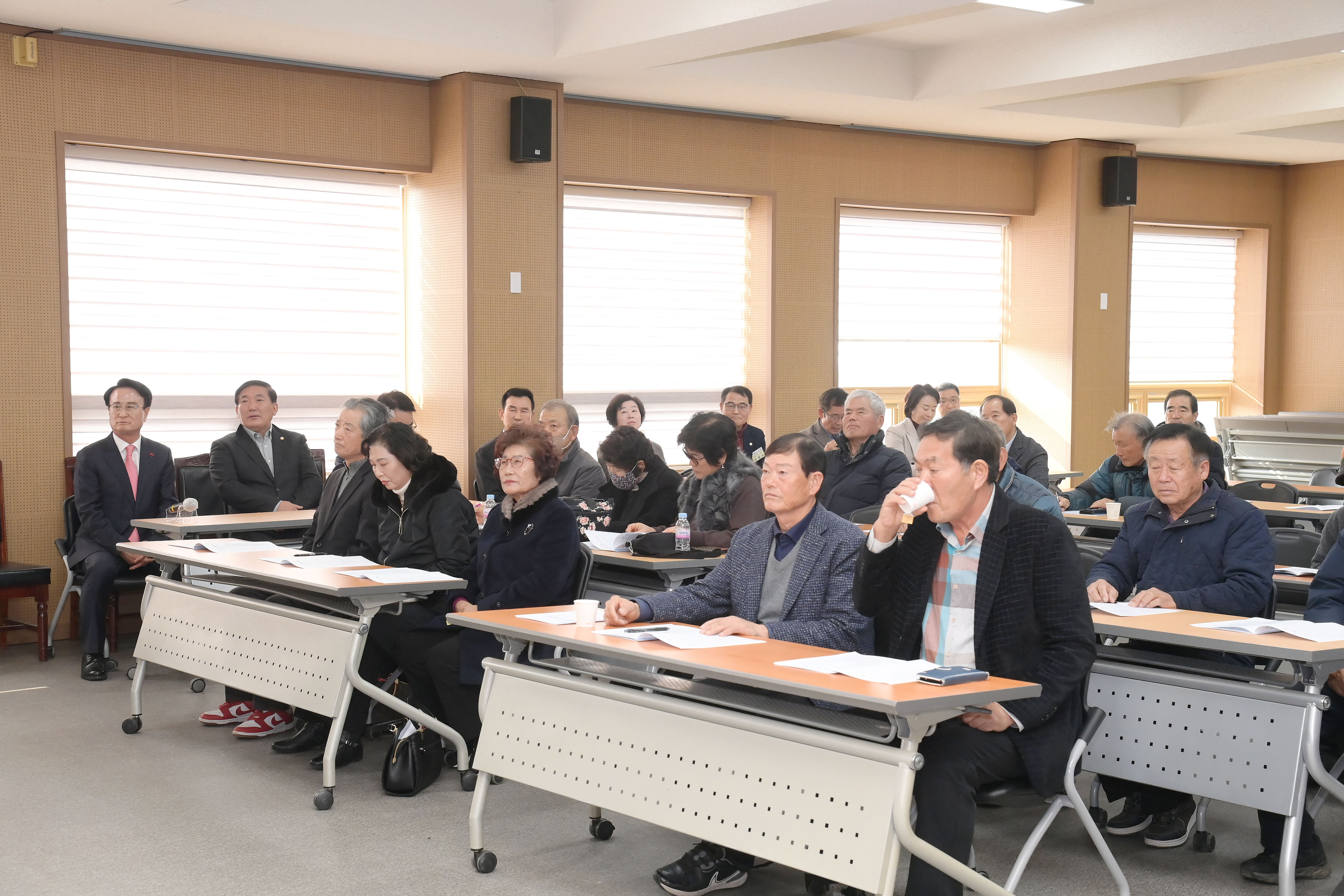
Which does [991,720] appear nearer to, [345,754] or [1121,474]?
[345,754]

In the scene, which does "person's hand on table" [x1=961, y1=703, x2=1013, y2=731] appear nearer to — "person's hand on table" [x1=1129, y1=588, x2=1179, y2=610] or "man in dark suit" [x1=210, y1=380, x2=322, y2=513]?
"person's hand on table" [x1=1129, y1=588, x2=1179, y2=610]

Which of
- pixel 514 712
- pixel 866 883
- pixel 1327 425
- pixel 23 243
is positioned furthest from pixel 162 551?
pixel 1327 425

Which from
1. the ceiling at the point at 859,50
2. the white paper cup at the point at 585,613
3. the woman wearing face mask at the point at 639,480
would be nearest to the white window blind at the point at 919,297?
the ceiling at the point at 859,50

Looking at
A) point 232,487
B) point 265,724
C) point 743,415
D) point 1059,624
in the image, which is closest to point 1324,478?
point 743,415

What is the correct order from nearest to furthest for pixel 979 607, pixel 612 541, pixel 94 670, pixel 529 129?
pixel 979 607
pixel 612 541
pixel 94 670
pixel 529 129

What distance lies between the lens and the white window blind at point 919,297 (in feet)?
35.7

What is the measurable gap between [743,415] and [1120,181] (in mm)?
4176

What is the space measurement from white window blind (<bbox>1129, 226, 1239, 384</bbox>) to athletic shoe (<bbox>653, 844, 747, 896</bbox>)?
925 cm

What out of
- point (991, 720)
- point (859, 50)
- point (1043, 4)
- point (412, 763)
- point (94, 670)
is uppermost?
point (859, 50)

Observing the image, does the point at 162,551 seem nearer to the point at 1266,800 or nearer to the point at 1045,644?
the point at 1045,644

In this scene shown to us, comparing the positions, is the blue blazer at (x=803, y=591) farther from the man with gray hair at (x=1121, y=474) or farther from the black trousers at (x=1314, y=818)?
the man with gray hair at (x=1121, y=474)

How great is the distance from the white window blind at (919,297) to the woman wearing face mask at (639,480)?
4.41 m

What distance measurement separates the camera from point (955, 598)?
12.0 feet

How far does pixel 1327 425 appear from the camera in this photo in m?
10.8
